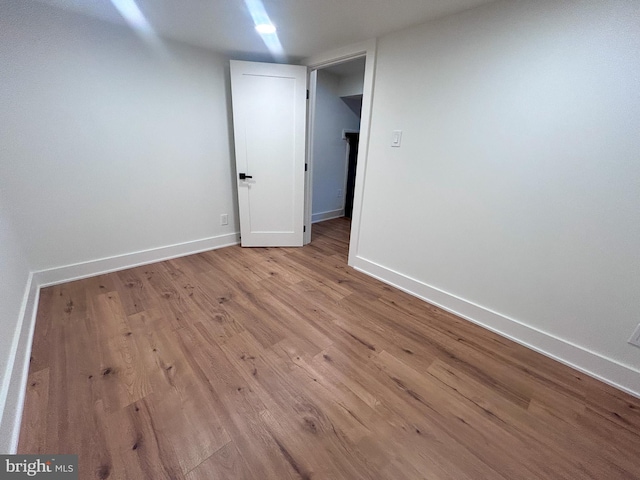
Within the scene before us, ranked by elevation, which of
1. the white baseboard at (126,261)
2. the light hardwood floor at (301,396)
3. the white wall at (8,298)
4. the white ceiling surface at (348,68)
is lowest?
the light hardwood floor at (301,396)

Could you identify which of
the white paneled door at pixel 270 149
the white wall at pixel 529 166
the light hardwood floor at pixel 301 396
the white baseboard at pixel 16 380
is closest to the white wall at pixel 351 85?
the white paneled door at pixel 270 149


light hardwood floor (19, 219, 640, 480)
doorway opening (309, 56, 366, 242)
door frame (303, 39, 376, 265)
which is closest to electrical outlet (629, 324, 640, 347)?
light hardwood floor (19, 219, 640, 480)

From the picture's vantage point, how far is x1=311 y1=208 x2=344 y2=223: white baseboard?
443 centimetres

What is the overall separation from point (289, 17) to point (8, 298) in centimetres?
252

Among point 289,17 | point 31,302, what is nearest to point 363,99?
point 289,17

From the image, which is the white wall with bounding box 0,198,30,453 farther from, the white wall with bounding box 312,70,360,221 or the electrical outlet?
the white wall with bounding box 312,70,360,221

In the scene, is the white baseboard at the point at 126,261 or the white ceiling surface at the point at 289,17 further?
the white baseboard at the point at 126,261

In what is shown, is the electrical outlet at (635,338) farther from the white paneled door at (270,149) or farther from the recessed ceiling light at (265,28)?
the recessed ceiling light at (265,28)

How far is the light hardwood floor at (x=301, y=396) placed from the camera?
1.08 metres

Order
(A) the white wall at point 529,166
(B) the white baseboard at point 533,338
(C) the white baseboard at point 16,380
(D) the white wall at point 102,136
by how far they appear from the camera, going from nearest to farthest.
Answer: (C) the white baseboard at point 16,380
(A) the white wall at point 529,166
(B) the white baseboard at point 533,338
(D) the white wall at point 102,136

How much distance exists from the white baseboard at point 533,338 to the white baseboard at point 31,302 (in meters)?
2.27

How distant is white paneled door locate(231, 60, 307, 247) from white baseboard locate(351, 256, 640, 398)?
1.49 m

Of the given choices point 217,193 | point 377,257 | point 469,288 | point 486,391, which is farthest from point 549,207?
point 217,193

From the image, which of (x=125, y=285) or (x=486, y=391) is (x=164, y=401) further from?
(x=486, y=391)
